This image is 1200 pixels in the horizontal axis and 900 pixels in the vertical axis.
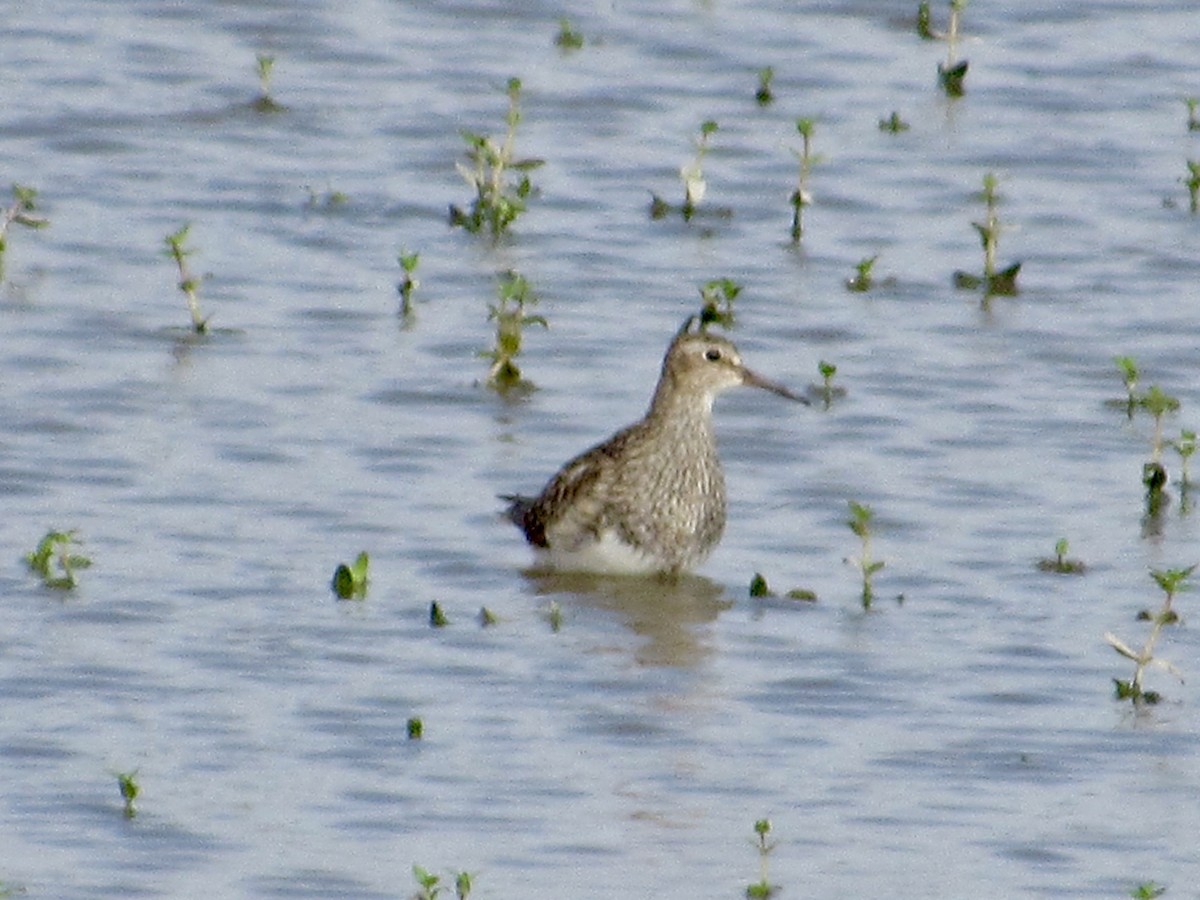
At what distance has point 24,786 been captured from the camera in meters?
9.57

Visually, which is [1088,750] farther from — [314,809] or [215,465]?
[215,465]

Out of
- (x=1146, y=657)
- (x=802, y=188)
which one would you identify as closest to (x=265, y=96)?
(x=802, y=188)

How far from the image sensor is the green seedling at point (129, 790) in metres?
9.32

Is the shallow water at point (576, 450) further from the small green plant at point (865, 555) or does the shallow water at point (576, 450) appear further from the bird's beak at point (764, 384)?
the bird's beak at point (764, 384)

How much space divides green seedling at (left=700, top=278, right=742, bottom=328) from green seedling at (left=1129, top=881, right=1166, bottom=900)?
575 cm

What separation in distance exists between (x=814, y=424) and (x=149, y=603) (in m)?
3.56

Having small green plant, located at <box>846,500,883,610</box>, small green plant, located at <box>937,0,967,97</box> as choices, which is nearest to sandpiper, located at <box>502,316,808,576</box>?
small green plant, located at <box>846,500,883,610</box>

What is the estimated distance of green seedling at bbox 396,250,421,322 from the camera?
14.7m

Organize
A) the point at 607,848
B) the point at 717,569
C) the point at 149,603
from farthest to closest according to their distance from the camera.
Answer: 1. the point at 717,569
2. the point at 149,603
3. the point at 607,848

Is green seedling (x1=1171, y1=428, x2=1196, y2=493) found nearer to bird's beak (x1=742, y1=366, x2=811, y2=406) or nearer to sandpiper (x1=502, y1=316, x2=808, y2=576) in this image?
bird's beak (x1=742, y1=366, x2=811, y2=406)

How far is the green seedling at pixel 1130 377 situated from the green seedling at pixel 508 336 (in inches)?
92.5

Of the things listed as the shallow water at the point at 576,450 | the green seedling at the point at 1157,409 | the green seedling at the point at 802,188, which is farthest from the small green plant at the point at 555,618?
the green seedling at the point at 802,188

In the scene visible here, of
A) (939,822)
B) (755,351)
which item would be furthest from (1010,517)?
(939,822)

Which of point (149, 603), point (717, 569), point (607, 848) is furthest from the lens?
point (717, 569)
